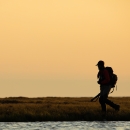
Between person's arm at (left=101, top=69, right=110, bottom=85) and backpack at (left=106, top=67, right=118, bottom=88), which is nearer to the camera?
person's arm at (left=101, top=69, right=110, bottom=85)

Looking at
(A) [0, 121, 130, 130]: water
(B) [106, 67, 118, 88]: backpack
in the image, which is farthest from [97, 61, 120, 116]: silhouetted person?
(A) [0, 121, 130, 130]: water

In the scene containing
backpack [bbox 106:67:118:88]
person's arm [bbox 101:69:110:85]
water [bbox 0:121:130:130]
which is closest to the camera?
water [bbox 0:121:130:130]

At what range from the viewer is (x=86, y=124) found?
26.7 meters

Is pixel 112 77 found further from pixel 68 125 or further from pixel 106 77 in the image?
pixel 68 125

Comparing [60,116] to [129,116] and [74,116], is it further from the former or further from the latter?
[129,116]

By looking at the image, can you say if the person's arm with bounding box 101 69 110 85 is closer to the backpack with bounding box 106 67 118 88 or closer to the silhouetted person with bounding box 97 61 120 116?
the silhouetted person with bounding box 97 61 120 116

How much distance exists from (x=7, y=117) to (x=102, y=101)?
5304 millimetres

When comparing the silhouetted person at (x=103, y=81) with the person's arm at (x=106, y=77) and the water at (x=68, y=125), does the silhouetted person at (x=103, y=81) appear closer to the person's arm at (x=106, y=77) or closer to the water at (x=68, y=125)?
the person's arm at (x=106, y=77)

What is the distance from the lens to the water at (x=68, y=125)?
24.9 m

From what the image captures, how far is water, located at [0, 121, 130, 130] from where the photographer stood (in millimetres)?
24906

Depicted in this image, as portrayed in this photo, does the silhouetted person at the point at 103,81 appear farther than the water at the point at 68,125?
Yes

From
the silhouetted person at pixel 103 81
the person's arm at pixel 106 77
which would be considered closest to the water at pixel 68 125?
the silhouetted person at pixel 103 81

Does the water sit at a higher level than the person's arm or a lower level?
lower

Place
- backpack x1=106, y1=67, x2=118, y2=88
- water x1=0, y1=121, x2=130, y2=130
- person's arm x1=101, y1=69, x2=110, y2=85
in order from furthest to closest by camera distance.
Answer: backpack x1=106, y1=67, x2=118, y2=88 < person's arm x1=101, y1=69, x2=110, y2=85 < water x1=0, y1=121, x2=130, y2=130
